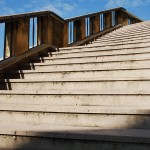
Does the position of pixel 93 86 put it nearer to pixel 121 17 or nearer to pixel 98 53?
pixel 98 53

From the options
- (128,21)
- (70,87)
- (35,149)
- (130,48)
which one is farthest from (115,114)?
(128,21)

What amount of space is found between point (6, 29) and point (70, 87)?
210 cm

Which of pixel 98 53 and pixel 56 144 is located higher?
pixel 98 53

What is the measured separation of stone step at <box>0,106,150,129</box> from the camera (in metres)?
2.41

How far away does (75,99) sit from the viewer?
10.3ft

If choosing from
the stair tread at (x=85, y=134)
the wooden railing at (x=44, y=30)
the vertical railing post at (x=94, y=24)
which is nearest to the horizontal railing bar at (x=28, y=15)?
the wooden railing at (x=44, y=30)

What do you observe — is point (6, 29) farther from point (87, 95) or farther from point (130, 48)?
point (87, 95)

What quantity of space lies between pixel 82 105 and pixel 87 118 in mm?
494

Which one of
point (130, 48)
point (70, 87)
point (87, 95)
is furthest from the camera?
point (130, 48)

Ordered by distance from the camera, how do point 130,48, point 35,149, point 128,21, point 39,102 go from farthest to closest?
1. point 128,21
2. point 130,48
3. point 39,102
4. point 35,149

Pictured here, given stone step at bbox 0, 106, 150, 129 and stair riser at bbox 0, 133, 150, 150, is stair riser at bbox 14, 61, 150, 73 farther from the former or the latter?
stair riser at bbox 0, 133, 150, 150

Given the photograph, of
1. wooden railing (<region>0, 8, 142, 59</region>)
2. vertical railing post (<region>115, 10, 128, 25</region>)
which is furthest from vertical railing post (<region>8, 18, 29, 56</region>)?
vertical railing post (<region>115, 10, 128, 25</region>)

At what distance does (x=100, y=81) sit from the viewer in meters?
3.48

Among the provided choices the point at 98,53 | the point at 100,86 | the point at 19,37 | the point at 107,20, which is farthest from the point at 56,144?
the point at 107,20
